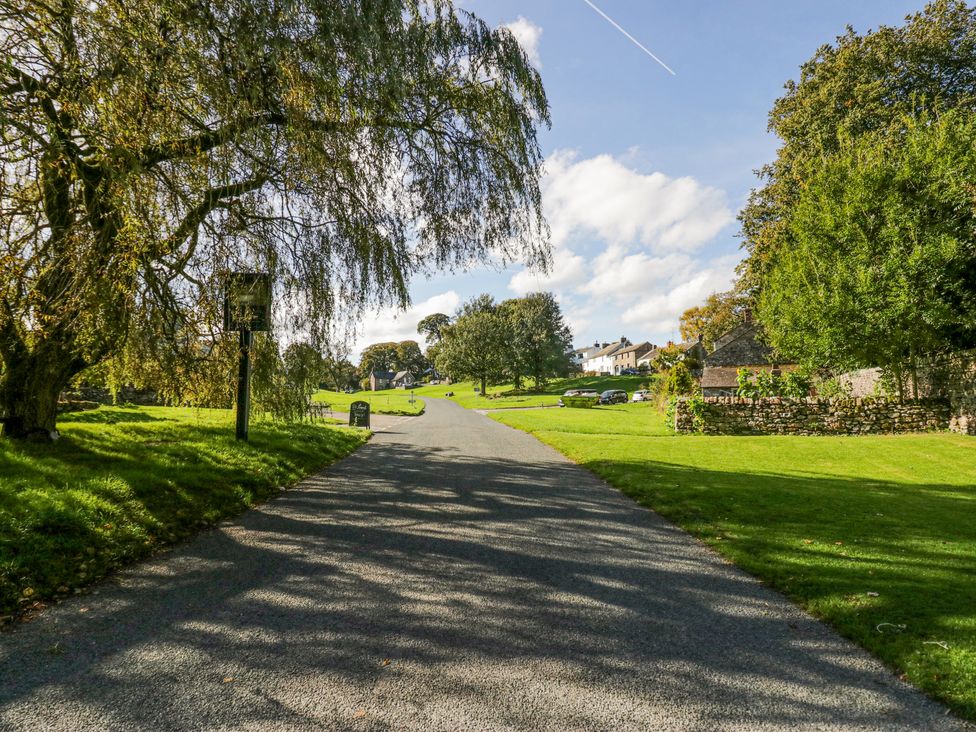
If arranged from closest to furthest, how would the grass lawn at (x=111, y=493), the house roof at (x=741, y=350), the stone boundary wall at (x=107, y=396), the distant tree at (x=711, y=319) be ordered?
the grass lawn at (x=111, y=493) < the stone boundary wall at (x=107, y=396) < the house roof at (x=741, y=350) < the distant tree at (x=711, y=319)

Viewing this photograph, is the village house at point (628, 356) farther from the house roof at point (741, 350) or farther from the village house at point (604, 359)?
the house roof at point (741, 350)

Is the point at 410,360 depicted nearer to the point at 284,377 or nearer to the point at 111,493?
the point at 284,377

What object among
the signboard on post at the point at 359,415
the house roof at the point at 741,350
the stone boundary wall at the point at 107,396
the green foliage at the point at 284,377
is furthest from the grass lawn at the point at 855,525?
the house roof at the point at 741,350

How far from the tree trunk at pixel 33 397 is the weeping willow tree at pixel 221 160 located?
3 centimetres

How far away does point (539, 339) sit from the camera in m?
70.6

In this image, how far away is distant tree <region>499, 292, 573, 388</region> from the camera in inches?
2689

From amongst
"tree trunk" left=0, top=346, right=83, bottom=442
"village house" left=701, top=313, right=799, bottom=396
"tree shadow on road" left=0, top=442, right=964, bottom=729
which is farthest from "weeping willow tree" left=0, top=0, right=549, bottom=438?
"village house" left=701, top=313, right=799, bottom=396

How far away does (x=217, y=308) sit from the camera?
6914mm

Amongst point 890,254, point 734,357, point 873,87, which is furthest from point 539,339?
point 890,254

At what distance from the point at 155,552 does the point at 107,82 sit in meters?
4.83

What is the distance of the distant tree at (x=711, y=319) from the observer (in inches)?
2564

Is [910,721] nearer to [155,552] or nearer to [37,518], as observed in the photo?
[155,552]

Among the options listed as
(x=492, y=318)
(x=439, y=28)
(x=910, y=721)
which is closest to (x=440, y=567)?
(x=910, y=721)

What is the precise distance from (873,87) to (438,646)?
31.4 m
